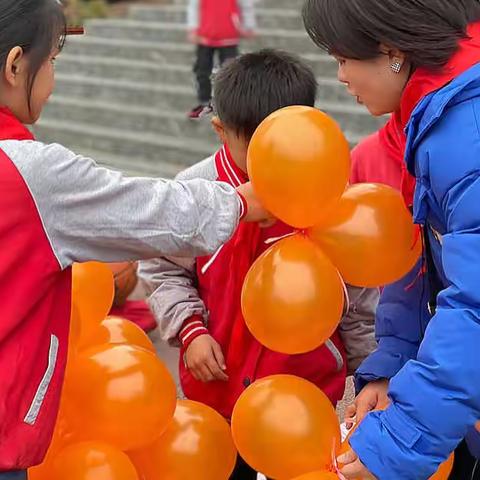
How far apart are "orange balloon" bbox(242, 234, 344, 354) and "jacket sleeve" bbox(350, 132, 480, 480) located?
27cm

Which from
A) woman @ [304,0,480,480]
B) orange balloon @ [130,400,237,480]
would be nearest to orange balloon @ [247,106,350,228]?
woman @ [304,0,480,480]

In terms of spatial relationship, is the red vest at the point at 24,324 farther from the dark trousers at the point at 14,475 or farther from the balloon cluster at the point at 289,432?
the balloon cluster at the point at 289,432

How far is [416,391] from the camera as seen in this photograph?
1.45 m

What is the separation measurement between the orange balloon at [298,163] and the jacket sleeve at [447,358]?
233 mm

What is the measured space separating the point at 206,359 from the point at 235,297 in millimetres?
175

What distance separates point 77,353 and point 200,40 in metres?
5.63

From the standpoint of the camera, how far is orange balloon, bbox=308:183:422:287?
1748 mm

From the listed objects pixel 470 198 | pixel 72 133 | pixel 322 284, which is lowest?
pixel 72 133

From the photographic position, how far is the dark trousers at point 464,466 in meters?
1.89

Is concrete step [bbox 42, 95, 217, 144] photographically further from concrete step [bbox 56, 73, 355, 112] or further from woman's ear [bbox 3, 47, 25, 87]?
woman's ear [bbox 3, 47, 25, 87]

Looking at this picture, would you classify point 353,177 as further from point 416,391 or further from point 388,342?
point 416,391

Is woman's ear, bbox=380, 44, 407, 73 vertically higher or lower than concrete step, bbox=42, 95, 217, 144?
higher

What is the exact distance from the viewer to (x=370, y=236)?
1745 millimetres

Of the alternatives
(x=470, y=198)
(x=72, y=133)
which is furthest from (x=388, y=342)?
(x=72, y=133)
